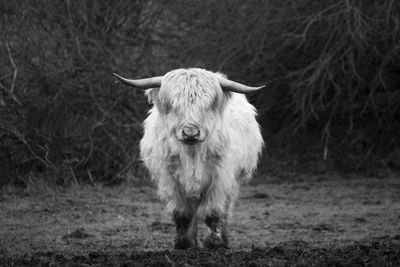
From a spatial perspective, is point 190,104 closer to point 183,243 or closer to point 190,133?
point 190,133

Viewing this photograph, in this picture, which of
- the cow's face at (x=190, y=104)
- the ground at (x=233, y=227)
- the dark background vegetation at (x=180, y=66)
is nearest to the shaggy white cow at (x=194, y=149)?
the cow's face at (x=190, y=104)

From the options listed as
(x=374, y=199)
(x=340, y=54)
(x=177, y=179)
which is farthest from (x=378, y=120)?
(x=177, y=179)

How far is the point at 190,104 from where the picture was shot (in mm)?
6344

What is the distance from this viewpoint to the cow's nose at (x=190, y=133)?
20.2ft

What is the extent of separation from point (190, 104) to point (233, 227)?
262 cm

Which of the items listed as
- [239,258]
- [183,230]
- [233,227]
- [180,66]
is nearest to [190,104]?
[183,230]

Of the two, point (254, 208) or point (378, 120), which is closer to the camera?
point (254, 208)

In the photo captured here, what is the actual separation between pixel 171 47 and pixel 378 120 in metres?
3.83

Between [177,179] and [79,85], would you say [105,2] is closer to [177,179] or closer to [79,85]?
[79,85]

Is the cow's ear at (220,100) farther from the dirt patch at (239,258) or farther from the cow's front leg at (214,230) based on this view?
the dirt patch at (239,258)

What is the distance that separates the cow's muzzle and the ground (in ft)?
2.83

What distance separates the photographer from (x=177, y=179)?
6.55 metres

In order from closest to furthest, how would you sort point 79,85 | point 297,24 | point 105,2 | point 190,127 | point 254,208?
point 190,127 → point 254,208 → point 79,85 → point 105,2 → point 297,24

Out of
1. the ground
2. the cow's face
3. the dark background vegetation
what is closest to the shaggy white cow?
the cow's face
